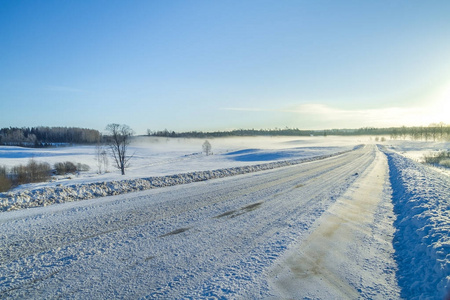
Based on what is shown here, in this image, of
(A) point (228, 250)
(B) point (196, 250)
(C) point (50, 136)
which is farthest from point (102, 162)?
(C) point (50, 136)

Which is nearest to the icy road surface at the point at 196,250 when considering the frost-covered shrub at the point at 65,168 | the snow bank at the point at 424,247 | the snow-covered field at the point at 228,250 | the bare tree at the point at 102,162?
the snow-covered field at the point at 228,250

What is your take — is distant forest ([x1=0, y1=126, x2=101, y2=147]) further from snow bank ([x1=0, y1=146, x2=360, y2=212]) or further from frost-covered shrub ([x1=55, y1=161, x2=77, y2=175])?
snow bank ([x1=0, y1=146, x2=360, y2=212])

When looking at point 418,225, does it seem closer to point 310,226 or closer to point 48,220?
point 310,226

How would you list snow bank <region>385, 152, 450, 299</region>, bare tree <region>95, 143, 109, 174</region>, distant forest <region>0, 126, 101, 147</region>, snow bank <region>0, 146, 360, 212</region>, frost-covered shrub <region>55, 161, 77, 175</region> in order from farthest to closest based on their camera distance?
distant forest <region>0, 126, 101, 147</region> < bare tree <region>95, 143, 109, 174</region> < frost-covered shrub <region>55, 161, 77, 175</region> < snow bank <region>0, 146, 360, 212</region> < snow bank <region>385, 152, 450, 299</region>

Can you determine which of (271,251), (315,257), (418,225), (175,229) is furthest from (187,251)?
(418,225)

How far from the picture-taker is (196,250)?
493cm

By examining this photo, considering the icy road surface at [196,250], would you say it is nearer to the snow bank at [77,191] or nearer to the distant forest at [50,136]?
the snow bank at [77,191]

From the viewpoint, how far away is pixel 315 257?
4738mm

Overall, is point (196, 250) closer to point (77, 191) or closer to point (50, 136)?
point (77, 191)

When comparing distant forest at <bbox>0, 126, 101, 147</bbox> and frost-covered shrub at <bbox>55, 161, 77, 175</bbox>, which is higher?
distant forest at <bbox>0, 126, 101, 147</bbox>

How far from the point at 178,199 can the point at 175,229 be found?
11.1 feet

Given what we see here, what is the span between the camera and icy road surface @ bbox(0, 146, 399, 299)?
145 inches

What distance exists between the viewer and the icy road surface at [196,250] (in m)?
3.68

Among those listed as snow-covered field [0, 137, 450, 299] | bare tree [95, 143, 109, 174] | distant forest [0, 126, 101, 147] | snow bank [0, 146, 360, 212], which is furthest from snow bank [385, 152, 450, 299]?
distant forest [0, 126, 101, 147]
